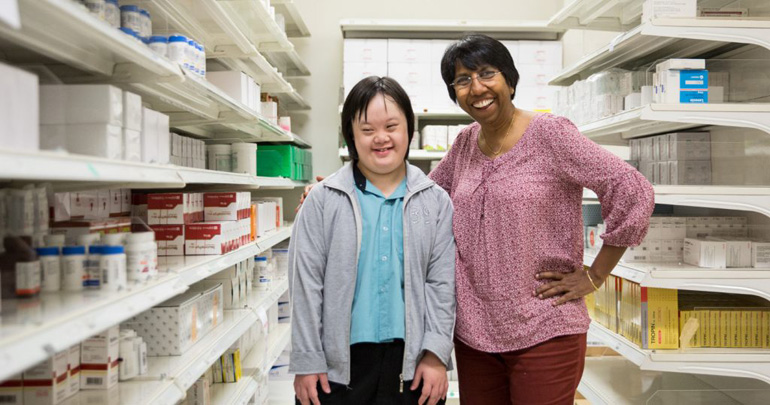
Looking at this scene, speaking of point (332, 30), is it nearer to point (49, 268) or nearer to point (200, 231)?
point (200, 231)

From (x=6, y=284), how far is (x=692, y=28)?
2.74 metres

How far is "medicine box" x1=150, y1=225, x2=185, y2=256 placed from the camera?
2.40 meters

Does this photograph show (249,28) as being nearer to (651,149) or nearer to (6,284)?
(651,149)

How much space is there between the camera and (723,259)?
2635 millimetres

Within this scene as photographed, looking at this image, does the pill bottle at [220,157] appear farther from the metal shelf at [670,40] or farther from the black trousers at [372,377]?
the metal shelf at [670,40]

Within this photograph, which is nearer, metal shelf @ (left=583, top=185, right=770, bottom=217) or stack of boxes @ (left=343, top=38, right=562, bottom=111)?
metal shelf @ (left=583, top=185, right=770, bottom=217)

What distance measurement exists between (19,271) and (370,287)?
0.85 meters

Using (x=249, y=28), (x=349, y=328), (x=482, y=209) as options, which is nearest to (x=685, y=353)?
(x=482, y=209)

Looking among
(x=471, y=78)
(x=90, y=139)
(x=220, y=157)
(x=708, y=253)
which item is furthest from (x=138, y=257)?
(x=708, y=253)

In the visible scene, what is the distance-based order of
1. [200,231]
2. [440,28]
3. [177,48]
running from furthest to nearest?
[440,28] < [200,231] < [177,48]

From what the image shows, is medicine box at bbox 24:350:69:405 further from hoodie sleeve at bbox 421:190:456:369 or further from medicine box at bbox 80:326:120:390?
hoodie sleeve at bbox 421:190:456:369

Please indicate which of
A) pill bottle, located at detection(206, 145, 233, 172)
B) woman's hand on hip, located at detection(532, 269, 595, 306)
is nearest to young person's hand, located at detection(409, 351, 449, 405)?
woman's hand on hip, located at detection(532, 269, 595, 306)

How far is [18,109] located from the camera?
3.67 ft

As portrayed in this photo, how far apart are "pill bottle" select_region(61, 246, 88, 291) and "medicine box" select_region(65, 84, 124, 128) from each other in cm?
34
